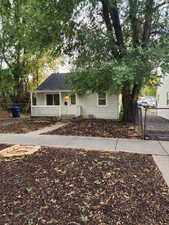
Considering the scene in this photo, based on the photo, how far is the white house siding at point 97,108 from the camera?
15.3 metres

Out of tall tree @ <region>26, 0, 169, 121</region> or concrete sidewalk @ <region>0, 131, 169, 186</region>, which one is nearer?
concrete sidewalk @ <region>0, 131, 169, 186</region>

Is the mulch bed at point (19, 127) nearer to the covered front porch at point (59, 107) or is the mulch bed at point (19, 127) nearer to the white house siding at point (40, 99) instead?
the covered front porch at point (59, 107)

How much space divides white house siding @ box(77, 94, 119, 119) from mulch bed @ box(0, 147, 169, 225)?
34.4 ft

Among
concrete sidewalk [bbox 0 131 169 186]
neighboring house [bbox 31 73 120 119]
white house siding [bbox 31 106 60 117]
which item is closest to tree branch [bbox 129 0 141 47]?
concrete sidewalk [bbox 0 131 169 186]

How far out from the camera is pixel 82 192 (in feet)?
10.5

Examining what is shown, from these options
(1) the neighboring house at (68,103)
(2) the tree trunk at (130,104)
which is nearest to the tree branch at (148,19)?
(2) the tree trunk at (130,104)

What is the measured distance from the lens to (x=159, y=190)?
3.29 m

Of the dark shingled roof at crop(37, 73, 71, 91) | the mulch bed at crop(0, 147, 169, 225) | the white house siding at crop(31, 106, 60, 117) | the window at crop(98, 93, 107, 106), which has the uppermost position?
the dark shingled roof at crop(37, 73, 71, 91)

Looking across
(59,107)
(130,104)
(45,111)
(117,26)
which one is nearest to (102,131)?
(130,104)

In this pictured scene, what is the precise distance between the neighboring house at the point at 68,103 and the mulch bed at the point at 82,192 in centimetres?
1064

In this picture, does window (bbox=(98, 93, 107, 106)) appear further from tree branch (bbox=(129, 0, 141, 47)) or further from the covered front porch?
tree branch (bbox=(129, 0, 141, 47))

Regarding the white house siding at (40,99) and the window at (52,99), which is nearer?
the window at (52,99)

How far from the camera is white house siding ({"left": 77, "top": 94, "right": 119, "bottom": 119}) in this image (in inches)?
602

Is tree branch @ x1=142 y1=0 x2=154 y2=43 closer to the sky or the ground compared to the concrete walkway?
closer to the sky
